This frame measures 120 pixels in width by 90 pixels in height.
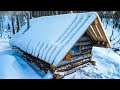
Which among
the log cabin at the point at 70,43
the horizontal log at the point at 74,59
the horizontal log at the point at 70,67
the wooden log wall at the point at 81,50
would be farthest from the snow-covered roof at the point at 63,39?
the horizontal log at the point at 70,67

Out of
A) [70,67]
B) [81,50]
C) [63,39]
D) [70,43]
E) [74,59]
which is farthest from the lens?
[81,50]

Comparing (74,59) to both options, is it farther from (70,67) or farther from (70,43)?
(70,43)

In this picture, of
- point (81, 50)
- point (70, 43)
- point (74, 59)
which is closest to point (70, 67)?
point (74, 59)

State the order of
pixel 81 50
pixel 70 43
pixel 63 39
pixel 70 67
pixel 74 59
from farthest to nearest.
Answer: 1. pixel 81 50
2. pixel 74 59
3. pixel 70 67
4. pixel 63 39
5. pixel 70 43

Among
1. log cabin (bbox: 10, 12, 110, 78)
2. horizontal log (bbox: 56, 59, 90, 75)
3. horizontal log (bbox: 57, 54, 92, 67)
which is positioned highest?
log cabin (bbox: 10, 12, 110, 78)

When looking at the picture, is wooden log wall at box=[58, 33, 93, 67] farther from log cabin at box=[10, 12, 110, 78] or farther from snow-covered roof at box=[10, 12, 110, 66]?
snow-covered roof at box=[10, 12, 110, 66]

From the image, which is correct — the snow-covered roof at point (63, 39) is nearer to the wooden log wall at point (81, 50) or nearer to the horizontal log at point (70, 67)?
the wooden log wall at point (81, 50)

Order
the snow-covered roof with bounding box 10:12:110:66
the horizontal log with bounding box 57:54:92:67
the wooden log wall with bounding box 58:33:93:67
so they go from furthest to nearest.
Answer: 1. the wooden log wall with bounding box 58:33:93:67
2. the horizontal log with bounding box 57:54:92:67
3. the snow-covered roof with bounding box 10:12:110:66

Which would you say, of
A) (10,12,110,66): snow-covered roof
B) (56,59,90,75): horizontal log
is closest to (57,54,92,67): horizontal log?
(56,59,90,75): horizontal log

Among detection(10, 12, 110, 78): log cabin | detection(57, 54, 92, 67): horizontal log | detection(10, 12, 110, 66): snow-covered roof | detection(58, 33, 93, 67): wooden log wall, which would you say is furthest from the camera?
detection(58, 33, 93, 67): wooden log wall
